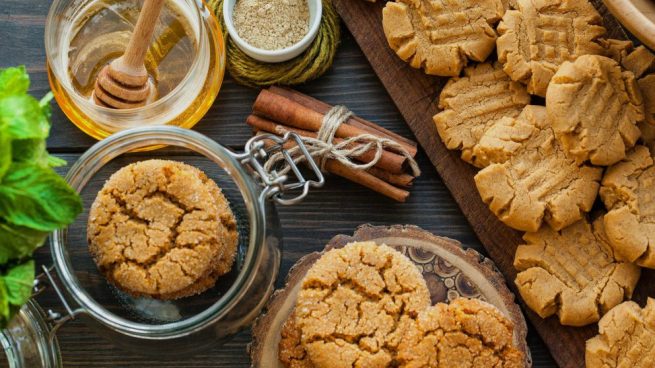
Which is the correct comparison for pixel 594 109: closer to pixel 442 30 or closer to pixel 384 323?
pixel 442 30

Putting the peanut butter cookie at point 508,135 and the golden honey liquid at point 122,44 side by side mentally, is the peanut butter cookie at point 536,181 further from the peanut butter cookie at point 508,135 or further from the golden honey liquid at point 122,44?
the golden honey liquid at point 122,44

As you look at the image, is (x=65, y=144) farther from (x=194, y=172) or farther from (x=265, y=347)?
(x=265, y=347)

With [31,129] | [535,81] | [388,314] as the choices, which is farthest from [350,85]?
[31,129]

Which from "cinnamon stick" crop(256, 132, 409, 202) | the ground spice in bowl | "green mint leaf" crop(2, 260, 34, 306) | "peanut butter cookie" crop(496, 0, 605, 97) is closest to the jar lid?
"green mint leaf" crop(2, 260, 34, 306)

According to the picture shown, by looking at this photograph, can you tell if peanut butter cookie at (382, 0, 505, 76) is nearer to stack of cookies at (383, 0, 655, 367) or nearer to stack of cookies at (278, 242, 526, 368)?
stack of cookies at (383, 0, 655, 367)

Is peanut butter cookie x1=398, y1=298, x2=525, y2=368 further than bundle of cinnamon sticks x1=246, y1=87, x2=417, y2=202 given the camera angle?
No

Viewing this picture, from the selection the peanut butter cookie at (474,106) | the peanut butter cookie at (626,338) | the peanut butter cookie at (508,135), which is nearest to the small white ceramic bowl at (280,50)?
the peanut butter cookie at (474,106)
